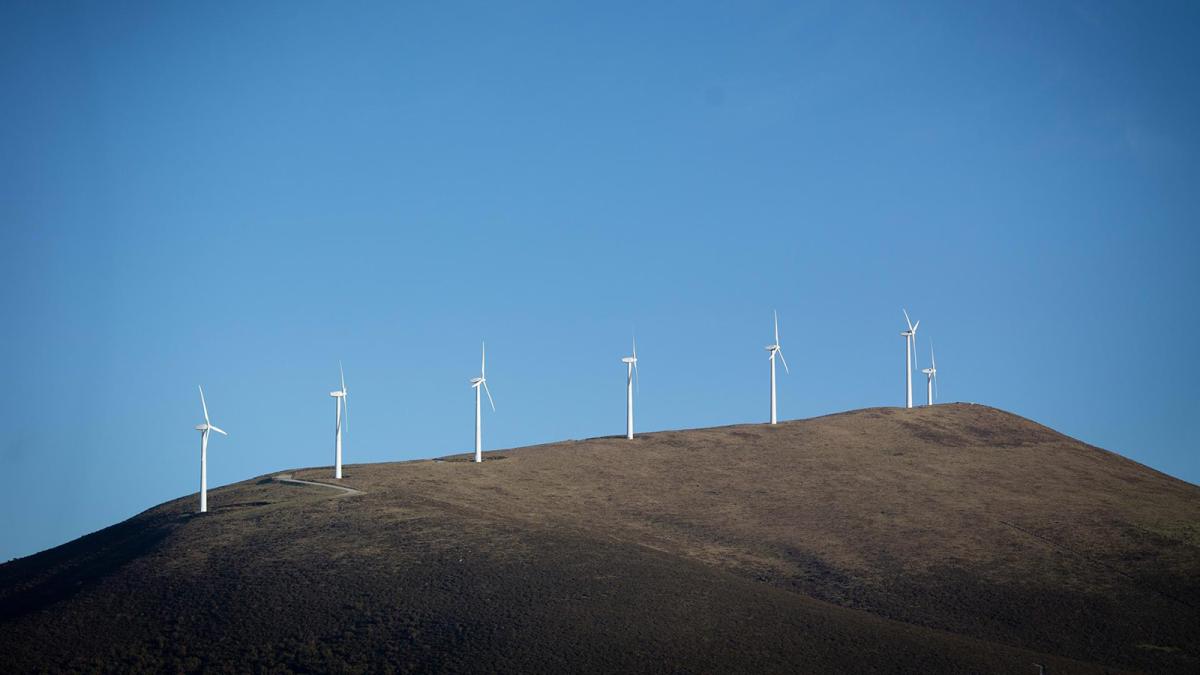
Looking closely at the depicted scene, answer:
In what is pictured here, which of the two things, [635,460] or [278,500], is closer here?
[278,500]

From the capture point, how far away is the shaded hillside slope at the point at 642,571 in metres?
48.3

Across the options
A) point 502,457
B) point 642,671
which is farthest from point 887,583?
point 502,457

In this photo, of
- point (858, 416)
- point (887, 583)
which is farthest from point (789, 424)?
point (887, 583)

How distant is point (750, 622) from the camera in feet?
167

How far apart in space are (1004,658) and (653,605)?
1595cm

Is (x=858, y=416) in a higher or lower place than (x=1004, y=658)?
higher

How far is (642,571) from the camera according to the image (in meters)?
57.1

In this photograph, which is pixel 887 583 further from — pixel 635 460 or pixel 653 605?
pixel 635 460

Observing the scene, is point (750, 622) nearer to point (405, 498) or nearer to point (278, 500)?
point (405, 498)

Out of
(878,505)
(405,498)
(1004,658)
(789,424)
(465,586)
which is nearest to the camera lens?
(1004,658)

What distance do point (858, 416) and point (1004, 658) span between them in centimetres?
5970

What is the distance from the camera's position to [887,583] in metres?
62.7

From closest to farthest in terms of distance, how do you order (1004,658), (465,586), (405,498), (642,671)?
1. (642,671)
2. (1004,658)
3. (465,586)
4. (405,498)

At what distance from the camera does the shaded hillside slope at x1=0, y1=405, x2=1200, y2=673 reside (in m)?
48.3
